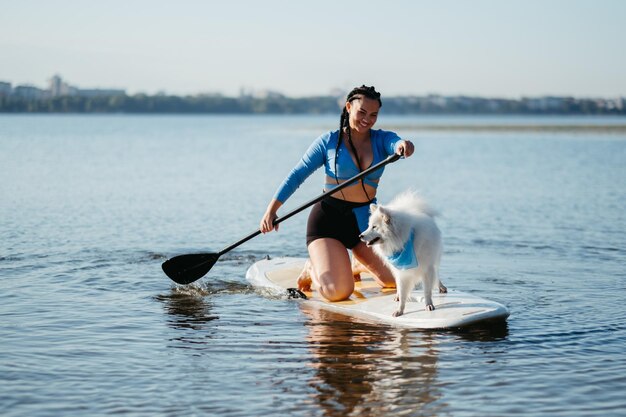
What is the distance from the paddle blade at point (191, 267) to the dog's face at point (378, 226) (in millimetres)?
2862

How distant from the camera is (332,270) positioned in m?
7.96

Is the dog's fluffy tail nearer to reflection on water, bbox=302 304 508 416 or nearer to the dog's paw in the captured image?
reflection on water, bbox=302 304 508 416

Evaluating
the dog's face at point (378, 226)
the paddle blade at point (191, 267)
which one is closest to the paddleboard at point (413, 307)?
the paddle blade at point (191, 267)

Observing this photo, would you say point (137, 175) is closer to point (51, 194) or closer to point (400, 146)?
point (51, 194)

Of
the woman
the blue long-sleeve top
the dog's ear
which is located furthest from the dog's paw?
the dog's ear

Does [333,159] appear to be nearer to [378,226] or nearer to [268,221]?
→ [268,221]

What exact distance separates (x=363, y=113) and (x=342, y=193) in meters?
0.88

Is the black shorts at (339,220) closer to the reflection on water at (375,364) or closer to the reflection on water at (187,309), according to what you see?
the reflection on water at (375,364)

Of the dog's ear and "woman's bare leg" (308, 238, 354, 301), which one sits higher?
the dog's ear

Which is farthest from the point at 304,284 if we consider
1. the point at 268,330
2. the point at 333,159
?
the point at 333,159

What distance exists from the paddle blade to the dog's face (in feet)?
9.39

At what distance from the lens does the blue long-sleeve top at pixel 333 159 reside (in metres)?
7.79

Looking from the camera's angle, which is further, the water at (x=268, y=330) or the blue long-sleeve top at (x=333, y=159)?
the blue long-sleeve top at (x=333, y=159)

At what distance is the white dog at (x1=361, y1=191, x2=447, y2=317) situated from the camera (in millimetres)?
6762
